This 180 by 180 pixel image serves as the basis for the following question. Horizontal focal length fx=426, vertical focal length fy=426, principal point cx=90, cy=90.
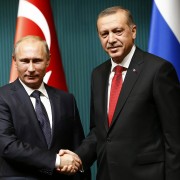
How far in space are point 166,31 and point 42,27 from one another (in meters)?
0.81

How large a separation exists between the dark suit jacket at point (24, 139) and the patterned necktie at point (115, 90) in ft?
0.89

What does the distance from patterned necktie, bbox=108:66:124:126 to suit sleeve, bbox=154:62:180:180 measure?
20 centimetres

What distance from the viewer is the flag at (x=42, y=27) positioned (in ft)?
9.11

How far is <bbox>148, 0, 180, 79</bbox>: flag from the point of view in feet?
8.44

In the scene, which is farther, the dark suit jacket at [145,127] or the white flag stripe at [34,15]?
the white flag stripe at [34,15]

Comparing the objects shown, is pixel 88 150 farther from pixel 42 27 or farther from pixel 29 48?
pixel 42 27

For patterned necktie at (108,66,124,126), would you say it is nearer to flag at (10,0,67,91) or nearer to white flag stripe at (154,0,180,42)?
white flag stripe at (154,0,180,42)

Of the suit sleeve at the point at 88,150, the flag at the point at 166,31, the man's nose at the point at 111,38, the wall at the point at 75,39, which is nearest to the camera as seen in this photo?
the man's nose at the point at 111,38

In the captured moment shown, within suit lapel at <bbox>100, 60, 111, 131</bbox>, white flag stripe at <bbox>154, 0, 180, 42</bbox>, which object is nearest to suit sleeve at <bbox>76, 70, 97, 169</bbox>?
suit lapel at <bbox>100, 60, 111, 131</bbox>

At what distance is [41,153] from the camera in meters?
1.99

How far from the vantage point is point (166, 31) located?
2586 mm

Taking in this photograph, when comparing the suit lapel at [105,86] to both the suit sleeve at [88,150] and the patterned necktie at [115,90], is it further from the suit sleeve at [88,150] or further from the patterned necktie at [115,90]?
the suit sleeve at [88,150]

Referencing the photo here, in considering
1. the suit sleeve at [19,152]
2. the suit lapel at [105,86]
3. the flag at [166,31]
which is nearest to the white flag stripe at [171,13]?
the flag at [166,31]

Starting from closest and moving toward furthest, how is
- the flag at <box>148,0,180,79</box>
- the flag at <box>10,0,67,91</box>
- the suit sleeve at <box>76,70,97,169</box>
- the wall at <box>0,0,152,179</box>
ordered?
the suit sleeve at <box>76,70,97,169</box>, the flag at <box>148,0,180,79</box>, the flag at <box>10,0,67,91</box>, the wall at <box>0,0,152,179</box>
